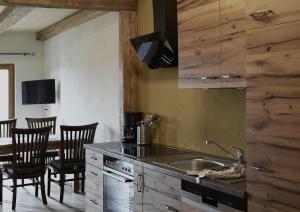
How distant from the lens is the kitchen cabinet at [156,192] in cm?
296

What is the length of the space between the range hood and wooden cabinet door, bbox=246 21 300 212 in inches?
60.6

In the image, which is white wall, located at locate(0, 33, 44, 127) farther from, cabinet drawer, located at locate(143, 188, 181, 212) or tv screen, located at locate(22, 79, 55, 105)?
cabinet drawer, located at locate(143, 188, 181, 212)

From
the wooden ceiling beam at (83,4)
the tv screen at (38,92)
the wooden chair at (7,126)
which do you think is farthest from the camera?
the tv screen at (38,92)

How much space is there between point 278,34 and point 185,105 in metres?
2.03

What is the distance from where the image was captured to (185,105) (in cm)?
398

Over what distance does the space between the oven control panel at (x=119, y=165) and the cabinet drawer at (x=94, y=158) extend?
0.29ft

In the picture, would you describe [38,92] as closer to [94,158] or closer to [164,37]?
[94,158]

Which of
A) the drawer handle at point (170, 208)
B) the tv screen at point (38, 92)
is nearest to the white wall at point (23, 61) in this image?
the tv screen at point (38, 92)

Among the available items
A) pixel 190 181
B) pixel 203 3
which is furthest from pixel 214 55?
pixel 190 181

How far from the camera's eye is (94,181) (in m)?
4.29

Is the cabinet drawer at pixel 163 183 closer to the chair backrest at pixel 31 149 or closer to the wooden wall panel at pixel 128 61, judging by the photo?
the wooden wall panel at pixel 128 61

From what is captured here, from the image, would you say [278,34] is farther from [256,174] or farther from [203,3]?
[203,3]

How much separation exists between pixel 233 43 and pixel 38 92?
18.9 feet

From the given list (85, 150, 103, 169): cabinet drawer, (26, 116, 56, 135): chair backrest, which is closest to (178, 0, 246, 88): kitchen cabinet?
(85, 150, 103, 169): cabinet drawer
